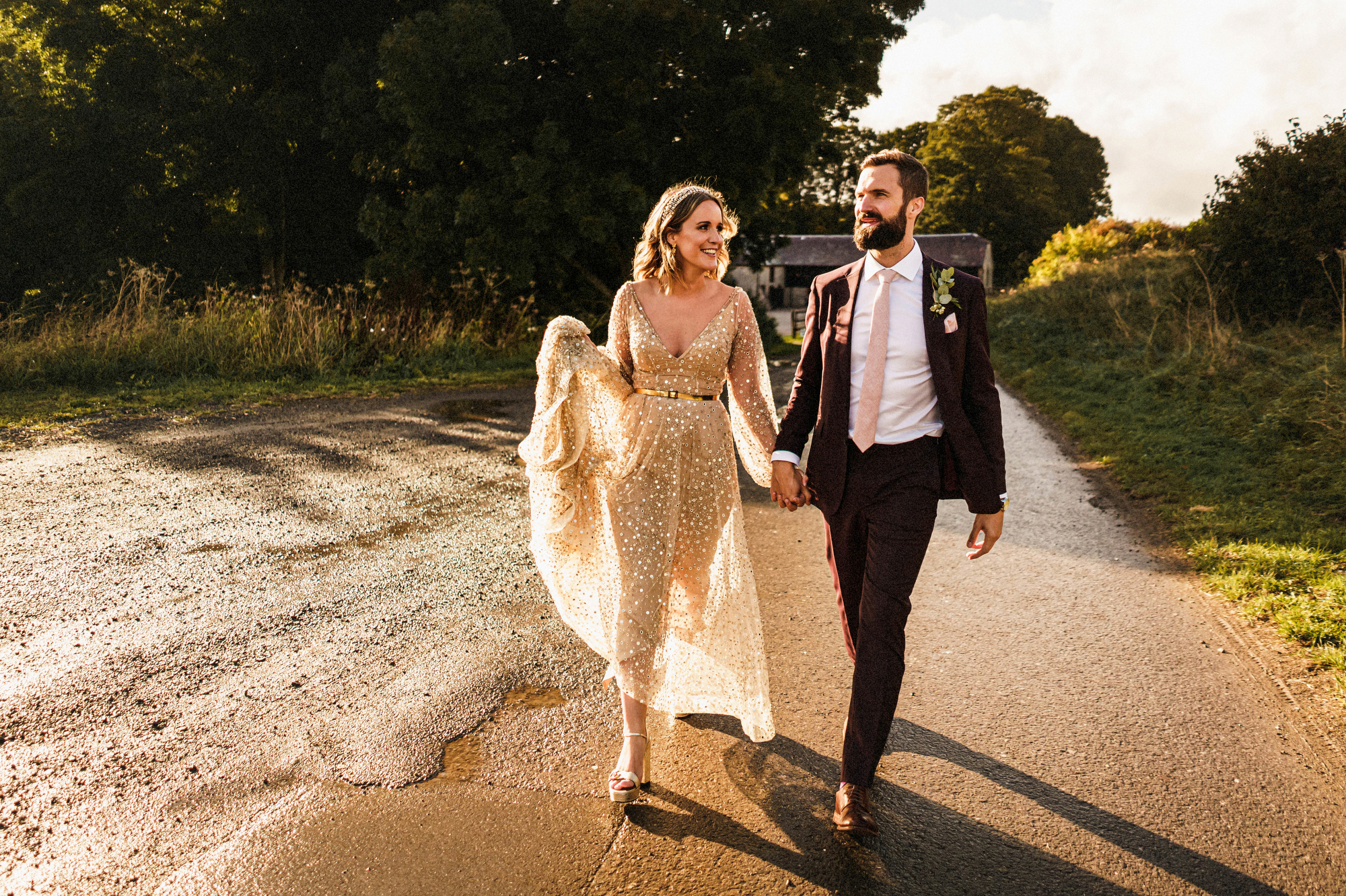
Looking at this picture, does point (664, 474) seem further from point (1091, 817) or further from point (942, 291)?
point (1091, 817)

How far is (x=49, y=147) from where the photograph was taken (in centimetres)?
1805

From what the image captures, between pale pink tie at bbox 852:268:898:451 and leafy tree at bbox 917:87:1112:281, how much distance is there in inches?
2400

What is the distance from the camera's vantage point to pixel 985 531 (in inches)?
121

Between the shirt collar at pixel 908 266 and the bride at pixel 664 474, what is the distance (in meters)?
0.50

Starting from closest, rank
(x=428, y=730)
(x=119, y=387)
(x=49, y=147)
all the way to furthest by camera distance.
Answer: (x=428, y=730) → (x=119, y=387) → (x=49, y=147)

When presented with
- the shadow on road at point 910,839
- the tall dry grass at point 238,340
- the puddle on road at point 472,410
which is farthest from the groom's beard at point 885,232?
the tall dry grass at point 238,340

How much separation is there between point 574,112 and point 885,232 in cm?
1656

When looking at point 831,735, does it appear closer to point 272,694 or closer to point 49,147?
point 272,694

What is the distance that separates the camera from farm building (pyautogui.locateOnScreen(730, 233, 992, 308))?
52812 mm

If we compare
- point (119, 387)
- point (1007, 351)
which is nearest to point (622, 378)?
point (119, 387)

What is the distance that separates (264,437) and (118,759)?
646 centimetres

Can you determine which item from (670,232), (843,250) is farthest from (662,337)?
(843,250)

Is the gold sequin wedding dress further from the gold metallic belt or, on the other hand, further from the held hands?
the held hands

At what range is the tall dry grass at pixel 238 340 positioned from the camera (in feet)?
39.1
